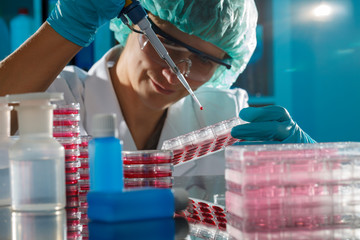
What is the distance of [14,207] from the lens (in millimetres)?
821

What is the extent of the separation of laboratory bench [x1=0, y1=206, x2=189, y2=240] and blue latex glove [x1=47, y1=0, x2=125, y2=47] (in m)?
0.73

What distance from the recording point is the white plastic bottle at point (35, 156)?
0.79m

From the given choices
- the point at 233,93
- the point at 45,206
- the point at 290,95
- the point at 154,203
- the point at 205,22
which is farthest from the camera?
the point at 290,95

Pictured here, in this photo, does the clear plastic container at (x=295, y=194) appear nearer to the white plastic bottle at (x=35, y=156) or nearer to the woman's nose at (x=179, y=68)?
the white plastic bottle at (x=35, y=156)

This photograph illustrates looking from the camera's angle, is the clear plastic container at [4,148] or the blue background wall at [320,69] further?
the blue background wall at [320,69]

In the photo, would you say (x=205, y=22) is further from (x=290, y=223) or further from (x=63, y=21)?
(x=290, y=223)

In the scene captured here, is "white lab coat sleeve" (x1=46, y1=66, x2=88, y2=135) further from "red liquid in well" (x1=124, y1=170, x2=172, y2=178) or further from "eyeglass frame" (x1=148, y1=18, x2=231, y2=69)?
"red liquid in well" (x1=124, y1=170, x2=172, y2=178)

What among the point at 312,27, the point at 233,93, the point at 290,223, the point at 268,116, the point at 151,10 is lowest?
the point at 290,223

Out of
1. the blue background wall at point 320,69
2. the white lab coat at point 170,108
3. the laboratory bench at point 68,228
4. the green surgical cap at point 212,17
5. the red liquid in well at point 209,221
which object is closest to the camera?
the laboratory bench at point 68,228

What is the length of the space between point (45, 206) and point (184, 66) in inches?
43.5

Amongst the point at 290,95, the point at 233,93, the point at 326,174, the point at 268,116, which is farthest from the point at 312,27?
the point at 326,174

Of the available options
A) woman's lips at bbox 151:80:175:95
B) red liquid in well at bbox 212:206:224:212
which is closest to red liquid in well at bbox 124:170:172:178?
red liquid in well at bbox 212:206:224:212

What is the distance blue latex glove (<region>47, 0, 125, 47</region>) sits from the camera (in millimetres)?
1427

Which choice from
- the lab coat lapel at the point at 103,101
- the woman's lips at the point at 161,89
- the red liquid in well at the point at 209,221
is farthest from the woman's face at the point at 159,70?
the red liquid in well at the point at 209,221
